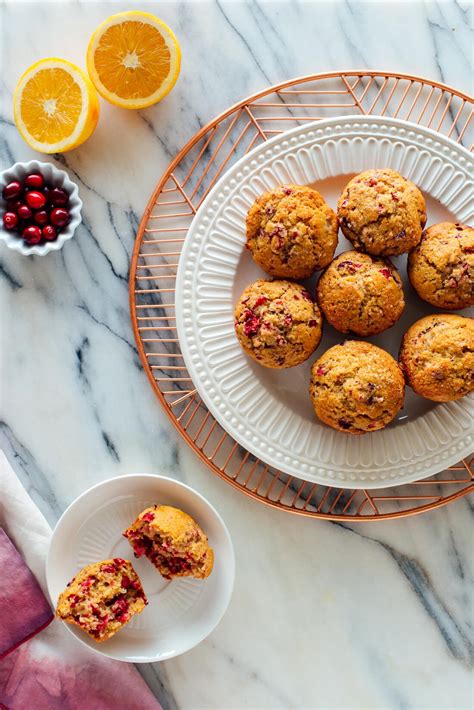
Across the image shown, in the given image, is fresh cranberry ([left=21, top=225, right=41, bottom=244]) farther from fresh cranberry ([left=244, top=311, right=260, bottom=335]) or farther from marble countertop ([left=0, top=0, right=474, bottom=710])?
fresh cranberry ([left=244, top=311, right=260, bottom=335])

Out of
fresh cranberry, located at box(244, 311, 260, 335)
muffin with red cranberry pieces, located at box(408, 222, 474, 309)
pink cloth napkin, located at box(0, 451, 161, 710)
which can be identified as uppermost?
fresh cranberry, located at box(244, 311, 260, 335)

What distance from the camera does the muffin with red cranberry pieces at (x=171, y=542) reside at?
6.34 feet

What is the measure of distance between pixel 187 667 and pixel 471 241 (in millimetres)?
1643

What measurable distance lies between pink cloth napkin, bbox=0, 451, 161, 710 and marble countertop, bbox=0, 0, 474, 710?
83 millimetres

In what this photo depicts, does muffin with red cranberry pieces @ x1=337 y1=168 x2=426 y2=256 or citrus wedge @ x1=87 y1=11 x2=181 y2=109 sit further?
citrus wedge @ x1=87 y1=11 x2=181 y2=109

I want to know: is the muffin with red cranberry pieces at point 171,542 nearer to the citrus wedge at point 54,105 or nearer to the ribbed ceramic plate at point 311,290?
the ribbed ceramic plate at point 311,290

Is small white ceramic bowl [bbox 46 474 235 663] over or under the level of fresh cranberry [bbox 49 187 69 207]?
under

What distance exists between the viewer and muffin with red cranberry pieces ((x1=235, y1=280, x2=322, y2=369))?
184 cm

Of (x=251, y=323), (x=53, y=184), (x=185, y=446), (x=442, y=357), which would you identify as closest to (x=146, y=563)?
(x=185, y=446)

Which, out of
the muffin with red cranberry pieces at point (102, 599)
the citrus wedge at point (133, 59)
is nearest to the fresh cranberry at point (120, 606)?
the muffin with red cranberry pieces at point (102, 599)

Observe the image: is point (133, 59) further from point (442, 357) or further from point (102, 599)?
point (102, 599)

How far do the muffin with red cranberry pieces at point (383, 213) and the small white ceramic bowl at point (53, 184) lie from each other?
2.74 ft

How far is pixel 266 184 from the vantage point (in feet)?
6.70

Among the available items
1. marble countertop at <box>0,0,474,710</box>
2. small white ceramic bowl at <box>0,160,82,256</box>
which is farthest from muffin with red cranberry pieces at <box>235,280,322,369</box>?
small white ceramic bowl at <box>0,160,82,256</box>
